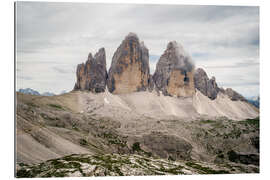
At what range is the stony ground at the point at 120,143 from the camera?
12.2m

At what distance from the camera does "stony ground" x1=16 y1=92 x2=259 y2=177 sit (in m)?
12.2

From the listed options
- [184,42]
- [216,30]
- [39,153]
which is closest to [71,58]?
[39,153]

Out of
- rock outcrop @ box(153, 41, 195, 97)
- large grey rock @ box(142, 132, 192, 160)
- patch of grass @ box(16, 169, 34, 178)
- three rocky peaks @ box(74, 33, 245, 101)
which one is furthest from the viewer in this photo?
rock outcrop @ box(153, 41, 195, 97)

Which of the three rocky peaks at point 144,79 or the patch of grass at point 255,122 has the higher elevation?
the three rocky peaks at point 144,79

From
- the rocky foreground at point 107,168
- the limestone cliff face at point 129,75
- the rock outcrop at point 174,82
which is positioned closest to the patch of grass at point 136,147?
the rocky foreground at point 107,168

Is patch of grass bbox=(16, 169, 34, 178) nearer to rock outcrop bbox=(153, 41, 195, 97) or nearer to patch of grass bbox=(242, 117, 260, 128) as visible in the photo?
patch of grass bbox=(242, 117, 260, 128)

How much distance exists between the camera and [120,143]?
2158 centimetres

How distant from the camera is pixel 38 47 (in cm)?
1412

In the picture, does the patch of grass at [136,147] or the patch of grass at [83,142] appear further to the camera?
the patch of grass at [136,147]

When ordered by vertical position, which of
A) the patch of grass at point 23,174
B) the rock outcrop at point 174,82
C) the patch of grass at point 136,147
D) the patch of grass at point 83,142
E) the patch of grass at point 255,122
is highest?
the rock outcrop at point 174,82

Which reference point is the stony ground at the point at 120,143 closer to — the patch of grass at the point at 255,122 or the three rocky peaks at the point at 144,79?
→ the patch of grass at the point at 255,122

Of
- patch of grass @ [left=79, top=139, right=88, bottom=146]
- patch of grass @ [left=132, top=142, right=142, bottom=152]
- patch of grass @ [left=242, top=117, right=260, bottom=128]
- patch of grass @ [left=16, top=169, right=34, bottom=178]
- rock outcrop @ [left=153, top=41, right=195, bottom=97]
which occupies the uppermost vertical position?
rock outcrop @ [left=153, top=41, right=195, bottom=97]

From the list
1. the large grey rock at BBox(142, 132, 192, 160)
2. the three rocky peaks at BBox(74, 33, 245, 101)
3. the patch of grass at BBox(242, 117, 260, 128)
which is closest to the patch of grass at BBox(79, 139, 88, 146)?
the large grey rock at BBox(142, 132, 192, 160)
